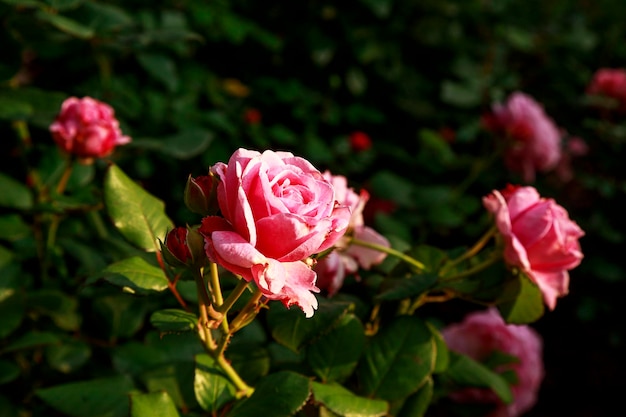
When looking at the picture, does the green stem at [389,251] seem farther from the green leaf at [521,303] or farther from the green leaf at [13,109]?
the green leaf at [13,109]

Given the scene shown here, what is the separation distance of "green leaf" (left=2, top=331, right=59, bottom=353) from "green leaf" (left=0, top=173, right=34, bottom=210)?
26 centimetres

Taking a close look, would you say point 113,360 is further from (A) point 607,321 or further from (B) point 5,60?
(A) point 607,321

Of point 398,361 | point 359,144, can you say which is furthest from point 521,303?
point 359,144

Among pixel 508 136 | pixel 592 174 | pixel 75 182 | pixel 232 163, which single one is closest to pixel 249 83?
pixel 508 136

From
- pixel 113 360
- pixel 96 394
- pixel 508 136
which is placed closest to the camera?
pixel 96 394

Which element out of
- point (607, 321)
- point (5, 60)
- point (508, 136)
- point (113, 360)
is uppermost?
point (5, 60)

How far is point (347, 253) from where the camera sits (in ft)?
3.25

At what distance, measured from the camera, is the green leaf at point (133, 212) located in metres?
0.83

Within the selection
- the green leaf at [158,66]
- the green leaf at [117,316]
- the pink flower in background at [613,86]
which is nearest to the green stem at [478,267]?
the green leaf at [117,316]

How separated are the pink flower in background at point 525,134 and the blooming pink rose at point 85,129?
1326mm

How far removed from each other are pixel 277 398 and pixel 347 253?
0.31 metres

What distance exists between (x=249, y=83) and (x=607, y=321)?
1.62m

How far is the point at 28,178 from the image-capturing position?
4.39 ft

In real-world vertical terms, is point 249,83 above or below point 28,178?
below
